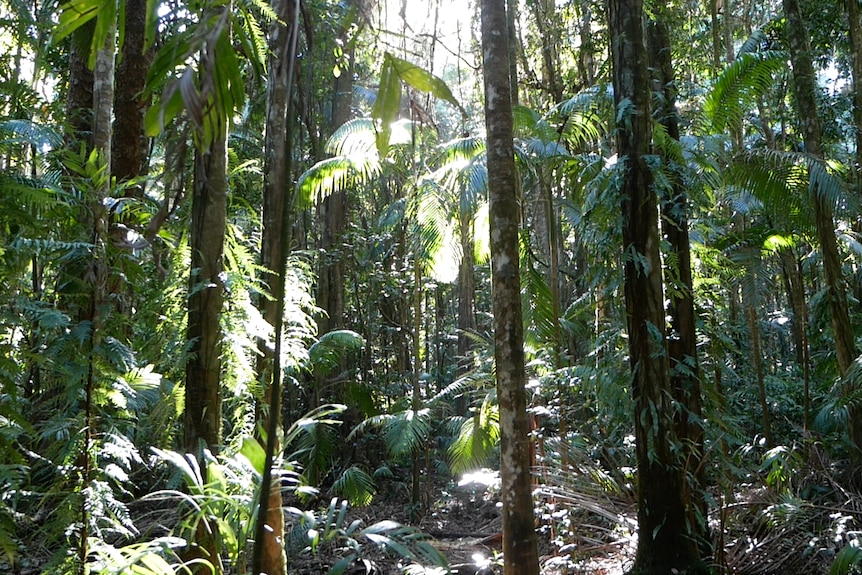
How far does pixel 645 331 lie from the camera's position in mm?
5012

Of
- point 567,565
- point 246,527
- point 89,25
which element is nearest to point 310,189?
point 89,25

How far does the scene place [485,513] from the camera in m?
10.7

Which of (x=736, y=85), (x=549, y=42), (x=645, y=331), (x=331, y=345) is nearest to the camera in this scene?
(x=645, y=331)

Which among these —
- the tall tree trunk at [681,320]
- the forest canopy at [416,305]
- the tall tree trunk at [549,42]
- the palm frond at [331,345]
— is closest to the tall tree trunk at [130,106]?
the forest canopy at [416,305]

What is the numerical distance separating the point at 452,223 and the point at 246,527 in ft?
21.5

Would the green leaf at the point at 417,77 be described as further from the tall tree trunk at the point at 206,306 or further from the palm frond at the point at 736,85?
the palm frond at the point at 736,85

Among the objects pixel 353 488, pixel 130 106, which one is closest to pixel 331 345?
pixel 353 488

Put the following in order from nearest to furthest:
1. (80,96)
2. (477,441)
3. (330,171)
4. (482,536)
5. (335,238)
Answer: (80,96) → (477,441) → (330,171) → (482,536) → (335,238)

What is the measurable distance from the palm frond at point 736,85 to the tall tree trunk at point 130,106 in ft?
18.1

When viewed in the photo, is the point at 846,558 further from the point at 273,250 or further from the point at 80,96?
the point at 80,96

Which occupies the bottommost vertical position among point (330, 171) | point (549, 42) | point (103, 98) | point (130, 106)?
point (103, 98)

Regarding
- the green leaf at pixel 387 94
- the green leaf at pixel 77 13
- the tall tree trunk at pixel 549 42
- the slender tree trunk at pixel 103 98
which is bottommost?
the green leaf at pixel 387 94

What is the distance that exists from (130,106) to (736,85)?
6001 mm

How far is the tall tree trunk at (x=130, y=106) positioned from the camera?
5844 millimetres
